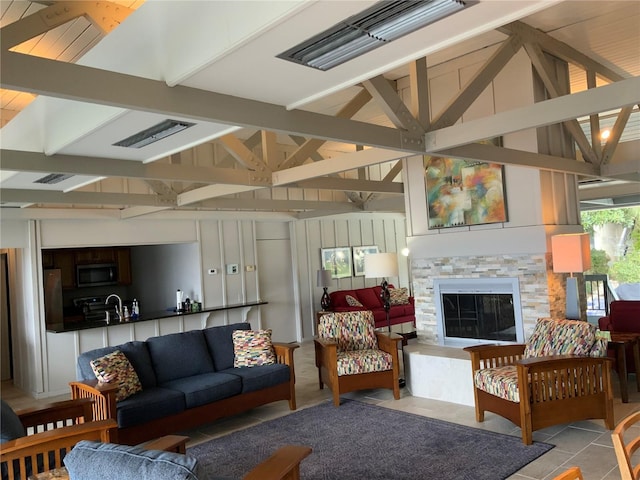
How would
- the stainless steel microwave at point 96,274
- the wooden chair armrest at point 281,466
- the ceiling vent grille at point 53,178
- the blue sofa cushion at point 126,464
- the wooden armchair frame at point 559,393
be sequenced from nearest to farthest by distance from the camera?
the blue sofa cushion at point 126,464 < the wooden chair armrest at point 281,466 < the wooden armchair frame at point 559,393 < the ceiling vent grille at point 53,178 < the stainless steel microwave at point 96,274

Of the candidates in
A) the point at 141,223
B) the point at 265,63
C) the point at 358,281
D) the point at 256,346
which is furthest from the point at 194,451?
the point at 358,281

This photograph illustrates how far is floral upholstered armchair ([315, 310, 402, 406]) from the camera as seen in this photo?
5.54 m

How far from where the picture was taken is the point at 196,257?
335 inches

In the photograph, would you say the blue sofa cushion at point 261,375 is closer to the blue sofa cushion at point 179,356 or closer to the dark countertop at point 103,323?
the blue sofa cushion at point 179,356

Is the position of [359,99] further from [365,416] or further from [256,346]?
[365,416]

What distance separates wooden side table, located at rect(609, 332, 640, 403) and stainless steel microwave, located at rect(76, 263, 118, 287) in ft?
25.9

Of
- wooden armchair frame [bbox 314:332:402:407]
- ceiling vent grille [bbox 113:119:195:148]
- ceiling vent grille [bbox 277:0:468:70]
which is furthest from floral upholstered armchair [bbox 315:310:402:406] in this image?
ceiling vent grille [bbox 277:0:468:70]

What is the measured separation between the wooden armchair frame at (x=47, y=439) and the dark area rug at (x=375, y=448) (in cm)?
107

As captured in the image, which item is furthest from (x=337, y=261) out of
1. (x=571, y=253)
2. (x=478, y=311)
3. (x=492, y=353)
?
(x=571, y=253)

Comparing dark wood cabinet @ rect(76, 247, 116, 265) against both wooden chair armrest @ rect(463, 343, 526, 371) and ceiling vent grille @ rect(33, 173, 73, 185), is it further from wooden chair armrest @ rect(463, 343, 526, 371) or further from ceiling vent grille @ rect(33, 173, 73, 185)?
wooden chair armrest @ rect(463, 343, 526, 371)

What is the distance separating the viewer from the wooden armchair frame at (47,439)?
9.77 ft

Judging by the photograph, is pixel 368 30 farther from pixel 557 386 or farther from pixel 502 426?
pixel 502 426

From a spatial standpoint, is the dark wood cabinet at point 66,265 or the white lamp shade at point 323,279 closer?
the dark wood cabinet at point 66,265

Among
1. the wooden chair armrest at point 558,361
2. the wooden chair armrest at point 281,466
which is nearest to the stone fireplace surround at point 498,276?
the wooden chair armrest at point 558,361
